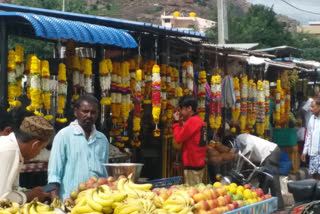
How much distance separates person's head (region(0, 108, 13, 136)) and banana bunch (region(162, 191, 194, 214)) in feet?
7.72

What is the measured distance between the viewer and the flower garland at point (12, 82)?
22.7 ft

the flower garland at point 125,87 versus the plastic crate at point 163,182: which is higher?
the flower garland at point 125,87

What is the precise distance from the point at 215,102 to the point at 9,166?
6.10 metres

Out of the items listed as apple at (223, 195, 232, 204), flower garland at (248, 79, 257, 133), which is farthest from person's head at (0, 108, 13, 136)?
flower garland at (248, 79, 257, 133)

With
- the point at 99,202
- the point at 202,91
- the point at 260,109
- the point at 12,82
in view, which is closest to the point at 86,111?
the point at 99,202

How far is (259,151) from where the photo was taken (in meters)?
9.23

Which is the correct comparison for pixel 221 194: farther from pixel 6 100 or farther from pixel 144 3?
pixel 144 3

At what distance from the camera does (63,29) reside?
6828 mm

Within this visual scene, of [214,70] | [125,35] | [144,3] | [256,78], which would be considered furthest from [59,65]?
[144,3]

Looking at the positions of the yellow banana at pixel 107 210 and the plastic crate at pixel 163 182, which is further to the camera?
the plastic crate at pixel 163 182

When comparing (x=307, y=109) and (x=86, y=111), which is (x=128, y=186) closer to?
(x=86, y=111)


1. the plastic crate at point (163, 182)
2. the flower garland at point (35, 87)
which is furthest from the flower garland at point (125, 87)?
the plastic crate at point (163, 182)

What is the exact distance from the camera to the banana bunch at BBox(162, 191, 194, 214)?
14.8 feet

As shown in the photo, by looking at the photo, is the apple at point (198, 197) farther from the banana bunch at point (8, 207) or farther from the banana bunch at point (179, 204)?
the banana bunch at point (8, 207)
